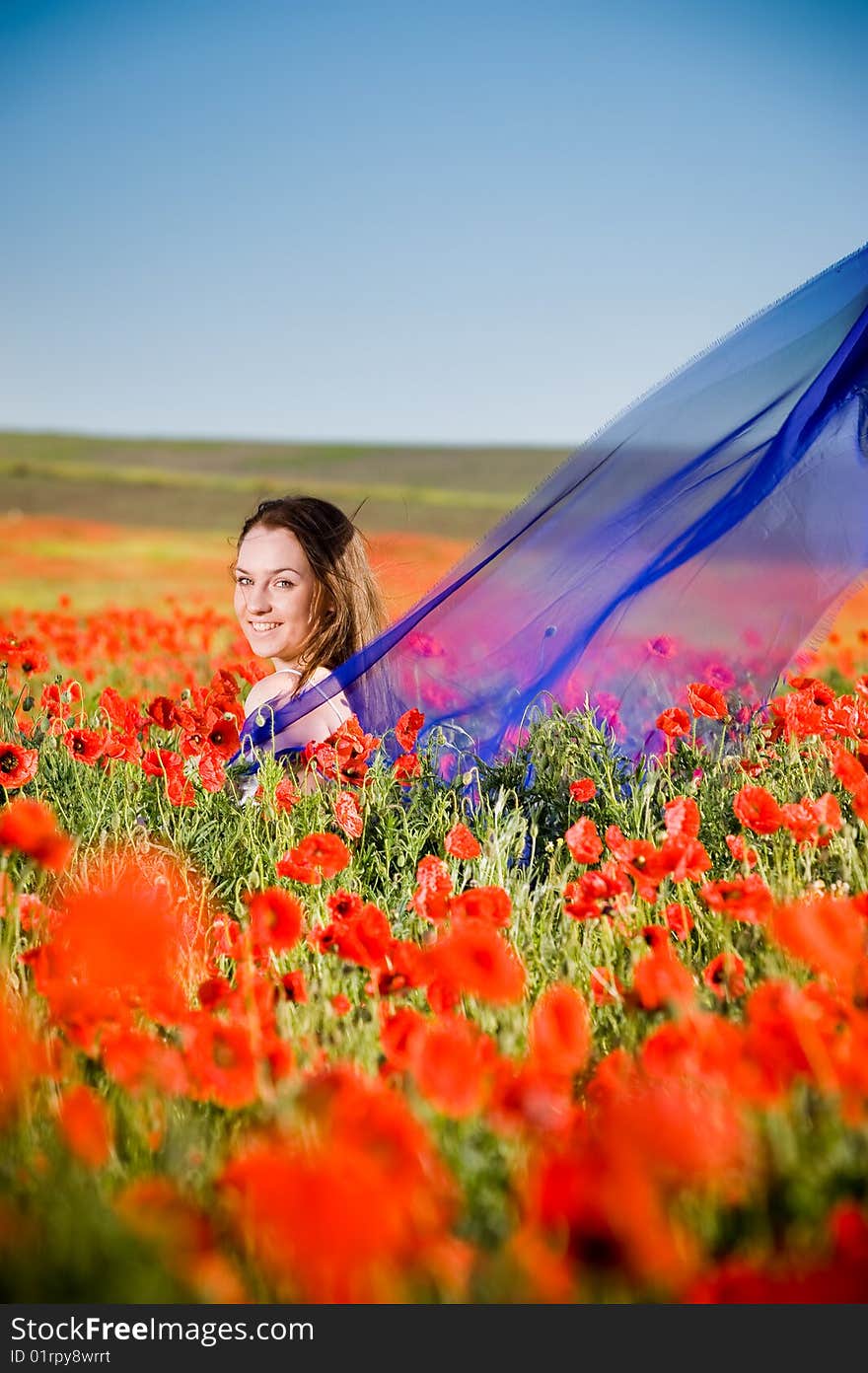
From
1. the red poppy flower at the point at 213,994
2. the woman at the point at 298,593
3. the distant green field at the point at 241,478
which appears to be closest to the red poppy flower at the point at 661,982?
the red poppy flower at the point at 213,994

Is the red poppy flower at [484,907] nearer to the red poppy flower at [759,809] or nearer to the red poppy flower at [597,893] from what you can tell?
the red poppy flower at [597,893]

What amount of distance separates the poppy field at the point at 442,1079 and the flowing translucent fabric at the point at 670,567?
0.62 meters

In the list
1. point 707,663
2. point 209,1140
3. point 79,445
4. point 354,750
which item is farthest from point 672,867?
point 79,445

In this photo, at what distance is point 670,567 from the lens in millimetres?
3096

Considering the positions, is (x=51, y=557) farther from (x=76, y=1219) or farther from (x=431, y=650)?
(x=76, y=1219)

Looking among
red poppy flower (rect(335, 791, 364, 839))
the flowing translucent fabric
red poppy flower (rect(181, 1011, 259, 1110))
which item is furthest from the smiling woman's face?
red poppy flower (rect(181, 1011, 259, 1110))

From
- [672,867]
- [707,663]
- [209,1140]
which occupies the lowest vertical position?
[209,1140]

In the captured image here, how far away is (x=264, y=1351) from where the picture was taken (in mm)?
917

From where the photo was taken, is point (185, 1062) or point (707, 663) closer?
point (185, 1062)

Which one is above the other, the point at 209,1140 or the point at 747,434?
the point at 747,434

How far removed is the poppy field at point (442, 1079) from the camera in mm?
871

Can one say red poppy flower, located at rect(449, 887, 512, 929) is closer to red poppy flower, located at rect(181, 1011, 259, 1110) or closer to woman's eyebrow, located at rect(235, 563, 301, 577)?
red poppy flower, located at rect(181, 1011, 259, 1110)

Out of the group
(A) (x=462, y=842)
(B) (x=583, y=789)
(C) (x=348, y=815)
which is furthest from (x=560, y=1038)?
(C) (x=348, y=815)

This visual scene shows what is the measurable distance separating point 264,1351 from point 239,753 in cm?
231
